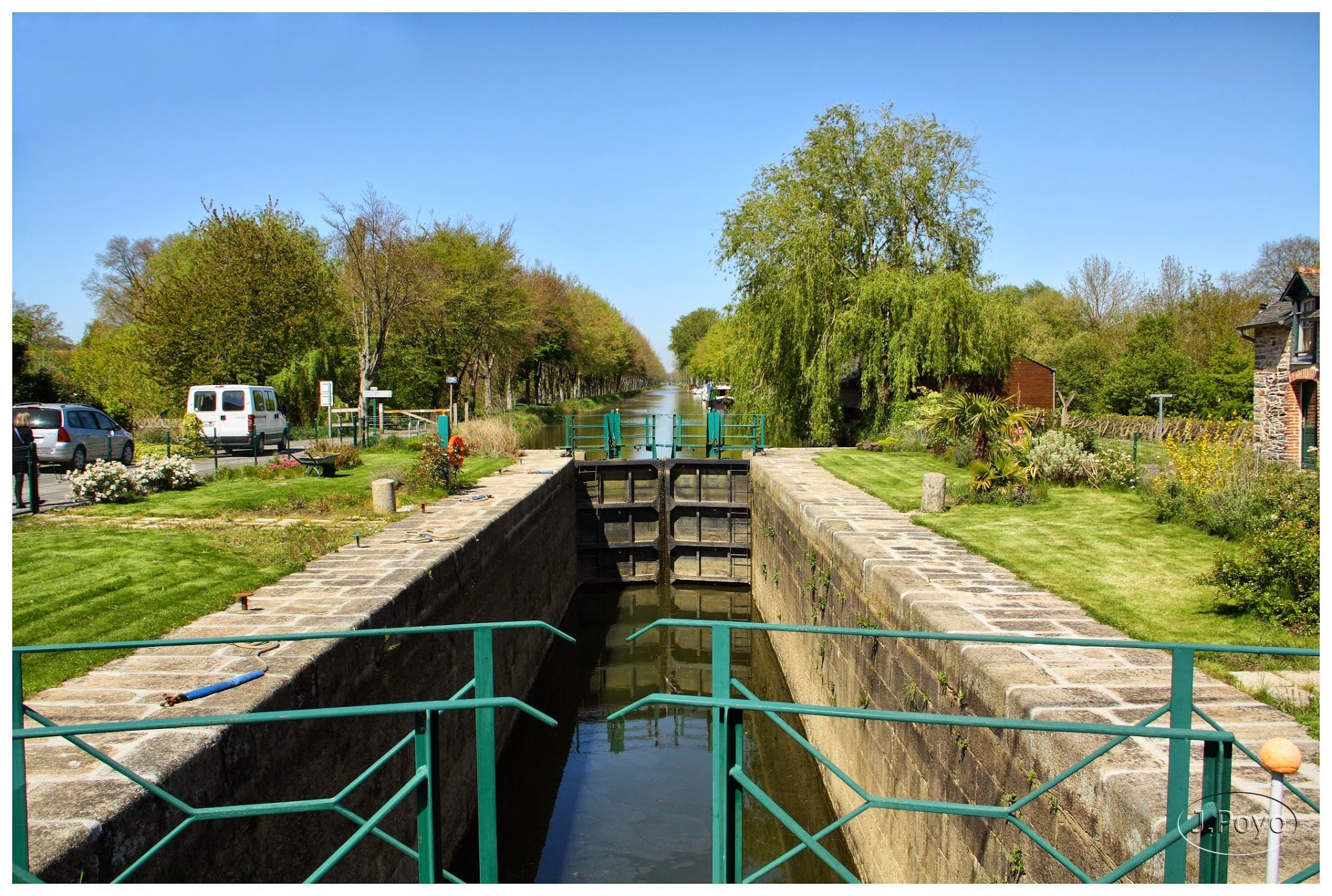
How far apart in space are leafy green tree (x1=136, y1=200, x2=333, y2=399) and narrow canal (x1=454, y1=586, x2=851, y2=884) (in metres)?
18.6

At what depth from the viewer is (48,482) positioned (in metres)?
14.5

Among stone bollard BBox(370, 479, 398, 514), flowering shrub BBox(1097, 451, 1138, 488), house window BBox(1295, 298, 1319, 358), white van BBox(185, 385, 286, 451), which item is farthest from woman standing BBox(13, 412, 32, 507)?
house window BBox(1295, 298, 1319, 358)

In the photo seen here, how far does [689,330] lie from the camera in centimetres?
13375

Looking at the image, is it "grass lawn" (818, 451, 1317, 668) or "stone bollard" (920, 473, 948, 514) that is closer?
"grass lawn" (818, 451, 1317, 668)

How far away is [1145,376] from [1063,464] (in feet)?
67.4

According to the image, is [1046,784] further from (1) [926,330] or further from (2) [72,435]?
(1) [926,330]

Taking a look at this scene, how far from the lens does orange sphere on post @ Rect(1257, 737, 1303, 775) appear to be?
2.54m

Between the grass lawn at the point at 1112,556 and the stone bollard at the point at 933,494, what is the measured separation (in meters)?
0.21

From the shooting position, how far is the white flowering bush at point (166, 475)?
13399 millimetres

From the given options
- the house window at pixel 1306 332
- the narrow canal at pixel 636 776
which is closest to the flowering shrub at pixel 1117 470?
the narrow canal at pixel 636 776

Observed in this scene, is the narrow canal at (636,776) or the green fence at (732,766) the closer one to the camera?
the green fence at (732,766)

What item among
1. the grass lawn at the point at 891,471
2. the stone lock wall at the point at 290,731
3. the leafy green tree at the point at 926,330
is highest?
the leafy green tree at the point at 926,330

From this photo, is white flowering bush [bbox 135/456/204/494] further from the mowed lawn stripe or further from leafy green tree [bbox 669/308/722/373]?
leafy green tree [bbox 669/308/722/373]

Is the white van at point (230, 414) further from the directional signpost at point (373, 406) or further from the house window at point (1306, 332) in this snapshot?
the house window at point (1306, 332)
